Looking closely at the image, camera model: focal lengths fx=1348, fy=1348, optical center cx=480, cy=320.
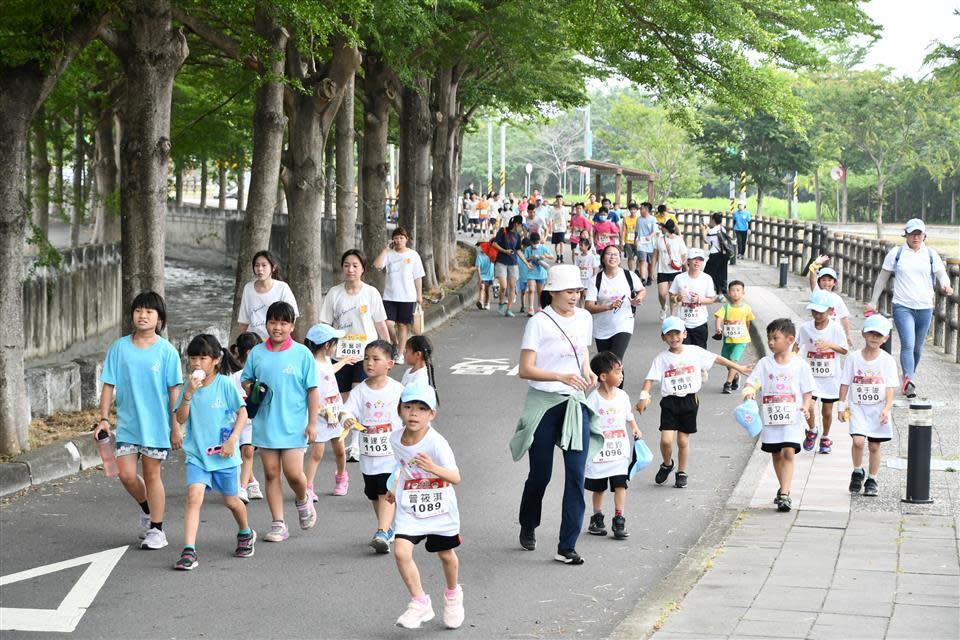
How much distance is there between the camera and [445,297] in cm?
2558

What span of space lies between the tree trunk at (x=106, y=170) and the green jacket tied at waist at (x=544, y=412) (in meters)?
25.3

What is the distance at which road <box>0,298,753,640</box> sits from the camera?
7316 millimetres

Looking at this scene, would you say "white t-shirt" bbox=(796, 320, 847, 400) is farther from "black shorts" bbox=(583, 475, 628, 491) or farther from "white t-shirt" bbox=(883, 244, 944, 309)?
"black shorts" bbox=(583, 475, 628, 491)

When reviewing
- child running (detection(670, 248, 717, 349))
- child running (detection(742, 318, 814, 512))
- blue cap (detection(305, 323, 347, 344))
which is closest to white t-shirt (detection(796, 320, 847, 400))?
child running (detection(742, 318, 814, 512))

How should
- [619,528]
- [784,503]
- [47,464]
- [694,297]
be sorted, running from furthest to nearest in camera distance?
[694,297]
[47,464]
[784,503]
[619,528]

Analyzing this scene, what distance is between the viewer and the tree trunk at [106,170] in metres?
33.3

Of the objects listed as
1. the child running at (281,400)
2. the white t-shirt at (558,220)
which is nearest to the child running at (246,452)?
the child running at (281,400)

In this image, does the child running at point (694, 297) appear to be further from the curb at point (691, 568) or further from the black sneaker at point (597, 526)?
the black sneaker at point (597, 526)

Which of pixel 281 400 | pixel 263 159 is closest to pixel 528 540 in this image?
pixel 281 400

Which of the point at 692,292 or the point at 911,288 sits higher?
the point at 911,288

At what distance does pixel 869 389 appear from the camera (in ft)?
33.4

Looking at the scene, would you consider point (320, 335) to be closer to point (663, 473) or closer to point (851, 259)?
point (663, 473)

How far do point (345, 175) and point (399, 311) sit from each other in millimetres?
4373

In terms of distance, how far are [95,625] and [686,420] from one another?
16.8ft
